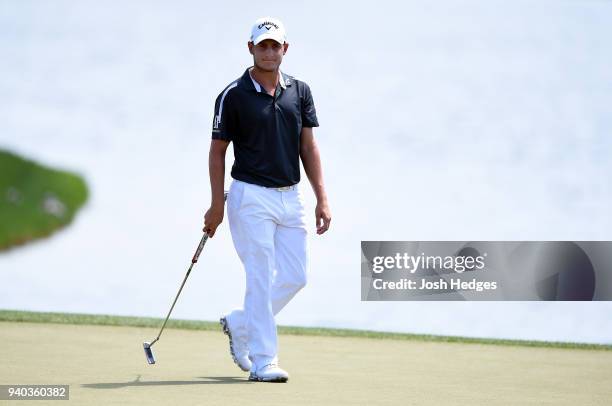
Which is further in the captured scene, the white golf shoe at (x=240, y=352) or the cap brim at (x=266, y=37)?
the white golf shoe at (x=240, y=352)

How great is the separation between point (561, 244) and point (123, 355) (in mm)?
4628

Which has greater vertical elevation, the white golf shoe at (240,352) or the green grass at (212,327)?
the white golf shoe at (240,352)

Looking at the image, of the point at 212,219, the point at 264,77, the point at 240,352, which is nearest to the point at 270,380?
the point at 240,352

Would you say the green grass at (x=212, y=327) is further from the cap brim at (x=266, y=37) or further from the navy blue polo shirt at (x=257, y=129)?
the cap brim at (x=266, y=37)

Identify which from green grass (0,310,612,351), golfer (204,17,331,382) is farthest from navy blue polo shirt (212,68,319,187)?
green grass (0,310,612,351)

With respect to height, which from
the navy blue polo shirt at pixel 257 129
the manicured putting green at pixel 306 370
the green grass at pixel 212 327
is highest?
the navy blue polo shirt at pixel 257 129

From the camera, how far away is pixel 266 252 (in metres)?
7.01

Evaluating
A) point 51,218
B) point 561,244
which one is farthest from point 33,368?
point 561,244

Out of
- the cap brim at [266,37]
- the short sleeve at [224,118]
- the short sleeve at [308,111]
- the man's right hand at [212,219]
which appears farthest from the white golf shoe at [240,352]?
the cap brim at [266,37]

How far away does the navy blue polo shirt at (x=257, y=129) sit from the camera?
22.9 ft

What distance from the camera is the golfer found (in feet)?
22.9

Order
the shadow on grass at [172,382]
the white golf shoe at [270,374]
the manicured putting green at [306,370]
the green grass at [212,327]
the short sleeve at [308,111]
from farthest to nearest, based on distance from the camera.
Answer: the green grass at [212,327]
the short sleeve at [308,111]
the white golf shoe at [270,374]
the shadow on grass at [172,382]
the manicured putting green at [306,370]

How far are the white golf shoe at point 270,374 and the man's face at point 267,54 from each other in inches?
66.3

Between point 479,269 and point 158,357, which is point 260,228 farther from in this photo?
point 479,269
